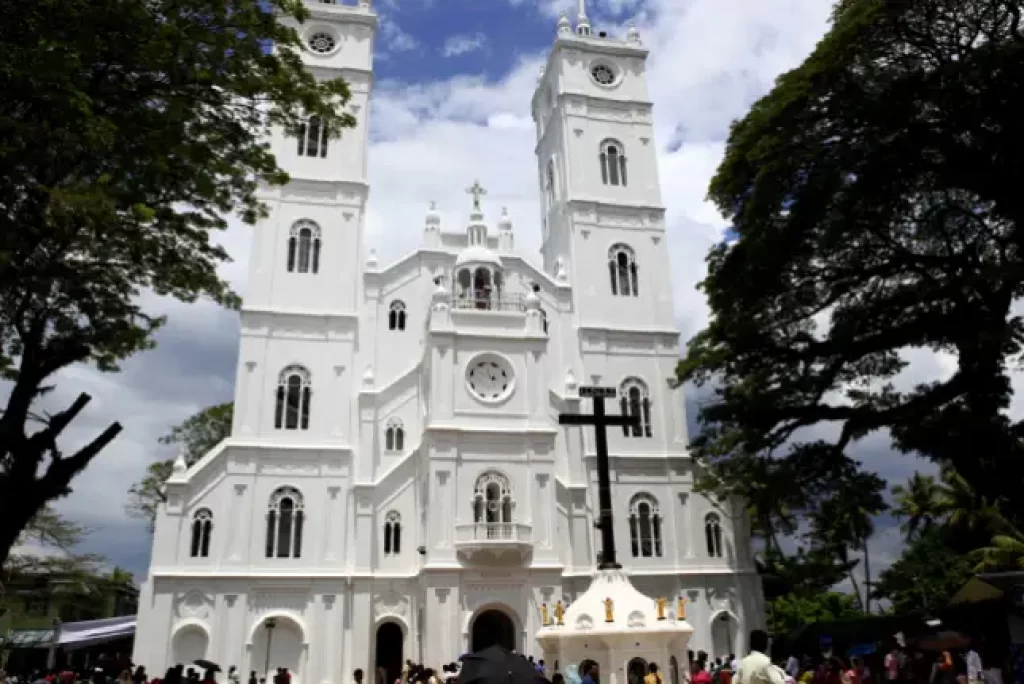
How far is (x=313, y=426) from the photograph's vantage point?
30.0 m

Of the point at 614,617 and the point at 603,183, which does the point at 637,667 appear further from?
the point at 603,183

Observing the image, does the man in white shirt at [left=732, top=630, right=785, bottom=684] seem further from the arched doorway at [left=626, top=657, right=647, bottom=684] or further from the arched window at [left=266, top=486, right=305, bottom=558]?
the arched window at [left=266, top=486, right=305, bottom=558]

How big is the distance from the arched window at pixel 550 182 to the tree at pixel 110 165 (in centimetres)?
2624

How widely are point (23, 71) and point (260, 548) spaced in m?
22.1

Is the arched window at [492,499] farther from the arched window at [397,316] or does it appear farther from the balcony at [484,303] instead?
the arched window at [397,316]

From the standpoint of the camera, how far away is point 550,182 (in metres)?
38.6

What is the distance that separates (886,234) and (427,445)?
617 inches

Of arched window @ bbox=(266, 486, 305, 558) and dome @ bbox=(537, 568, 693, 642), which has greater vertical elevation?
arched window @ bbox=(266, 486, 305, 558)

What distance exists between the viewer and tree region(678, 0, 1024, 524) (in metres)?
16.3

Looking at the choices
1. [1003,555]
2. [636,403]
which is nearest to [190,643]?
[636,403]

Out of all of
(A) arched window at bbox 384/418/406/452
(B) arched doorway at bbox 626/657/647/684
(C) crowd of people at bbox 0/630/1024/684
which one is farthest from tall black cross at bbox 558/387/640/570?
(A) arched window at bbox 384/418/406/452


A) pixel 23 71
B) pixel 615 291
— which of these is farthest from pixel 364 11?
pixel 23 71

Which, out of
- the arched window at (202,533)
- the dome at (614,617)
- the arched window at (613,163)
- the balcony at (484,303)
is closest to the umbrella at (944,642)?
the dome at (614,617)

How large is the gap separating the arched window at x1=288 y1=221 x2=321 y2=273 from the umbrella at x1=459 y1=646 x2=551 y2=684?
27967 mm
